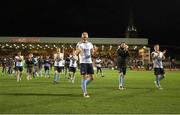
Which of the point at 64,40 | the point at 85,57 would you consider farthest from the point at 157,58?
the point at 64,40

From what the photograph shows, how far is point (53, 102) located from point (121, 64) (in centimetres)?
821

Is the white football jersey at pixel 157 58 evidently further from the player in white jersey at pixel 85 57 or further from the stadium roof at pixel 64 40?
the stadium roof at pixel 64 40

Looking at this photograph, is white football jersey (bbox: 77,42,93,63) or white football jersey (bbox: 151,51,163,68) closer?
white football jersey (bbox: 77,42,93,63)

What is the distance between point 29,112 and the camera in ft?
39.8

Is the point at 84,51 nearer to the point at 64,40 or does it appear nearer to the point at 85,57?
the point at 85,57

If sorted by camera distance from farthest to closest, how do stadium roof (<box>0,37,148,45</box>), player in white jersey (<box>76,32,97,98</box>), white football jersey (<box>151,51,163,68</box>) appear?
stadium roof (<box>0,37,148,45</box>)
white football jersey (<box>151,51,163,68</box>)
player in white jersey (<box>76,32,97,98</box>)

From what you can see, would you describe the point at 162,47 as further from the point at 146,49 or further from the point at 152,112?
the point at 152,112

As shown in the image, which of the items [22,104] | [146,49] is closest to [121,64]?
[22,104]

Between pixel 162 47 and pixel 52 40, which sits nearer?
pixel 52 40

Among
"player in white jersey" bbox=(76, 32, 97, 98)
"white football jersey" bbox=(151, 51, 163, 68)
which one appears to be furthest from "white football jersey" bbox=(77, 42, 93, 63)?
"white football jersey" bbox=(151, 51, 163, 68)

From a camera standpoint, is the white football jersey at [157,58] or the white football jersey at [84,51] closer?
the white football jersey at [84,51]

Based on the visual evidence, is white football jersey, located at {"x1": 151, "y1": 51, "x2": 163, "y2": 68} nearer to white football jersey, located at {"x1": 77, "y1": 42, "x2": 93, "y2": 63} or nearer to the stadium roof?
white football jersey, located at {"x1": 77, "y1": 42, "x2": 93, "y2": 63}

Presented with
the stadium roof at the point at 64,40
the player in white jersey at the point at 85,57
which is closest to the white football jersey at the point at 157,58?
the player in white jersey at the point at 85,57

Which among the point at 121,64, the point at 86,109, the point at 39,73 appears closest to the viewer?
the point at 86,109
